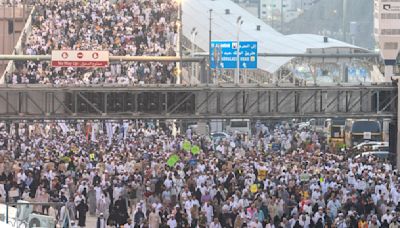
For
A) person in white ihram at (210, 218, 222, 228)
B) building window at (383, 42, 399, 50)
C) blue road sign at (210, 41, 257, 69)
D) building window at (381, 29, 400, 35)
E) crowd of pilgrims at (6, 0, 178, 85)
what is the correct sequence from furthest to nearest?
building window at (381, 29, 400, 35) < building window at (383, 42, 399, 50) < blue road sign at (210, 41, 257, 69) < crowd of pilgrims at (6, 0, 178, 85) < person in white ihram at (210, 218, 222, 228)

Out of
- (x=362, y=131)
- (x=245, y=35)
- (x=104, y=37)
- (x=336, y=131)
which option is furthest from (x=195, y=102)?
(x=245, y=35)

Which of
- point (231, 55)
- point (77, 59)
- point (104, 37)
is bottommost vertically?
point (77, 59)

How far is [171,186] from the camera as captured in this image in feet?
135

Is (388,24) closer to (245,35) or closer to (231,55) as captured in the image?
(245,35)

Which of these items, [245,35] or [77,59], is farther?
[245,35]

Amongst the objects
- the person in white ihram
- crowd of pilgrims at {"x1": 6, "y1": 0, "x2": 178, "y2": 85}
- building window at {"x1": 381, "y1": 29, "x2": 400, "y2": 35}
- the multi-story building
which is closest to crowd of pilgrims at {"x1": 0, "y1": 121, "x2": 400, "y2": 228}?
the person in white ihram

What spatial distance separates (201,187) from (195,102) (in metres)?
12.9

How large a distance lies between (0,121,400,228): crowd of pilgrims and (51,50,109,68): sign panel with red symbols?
918 centimetres

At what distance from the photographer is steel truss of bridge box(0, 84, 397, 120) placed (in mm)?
52656

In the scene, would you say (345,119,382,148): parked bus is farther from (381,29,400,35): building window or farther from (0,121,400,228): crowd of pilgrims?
(381,29,400,35): building window

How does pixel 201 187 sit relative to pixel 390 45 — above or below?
below

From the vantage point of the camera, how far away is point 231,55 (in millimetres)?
74625

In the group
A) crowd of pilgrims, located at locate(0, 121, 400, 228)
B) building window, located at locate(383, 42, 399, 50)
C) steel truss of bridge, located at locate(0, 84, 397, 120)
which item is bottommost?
crowd of pilgrims, located at locate(0, 121, 400, 228)

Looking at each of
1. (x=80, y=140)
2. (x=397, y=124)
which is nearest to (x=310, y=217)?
(x=397, y=124)
